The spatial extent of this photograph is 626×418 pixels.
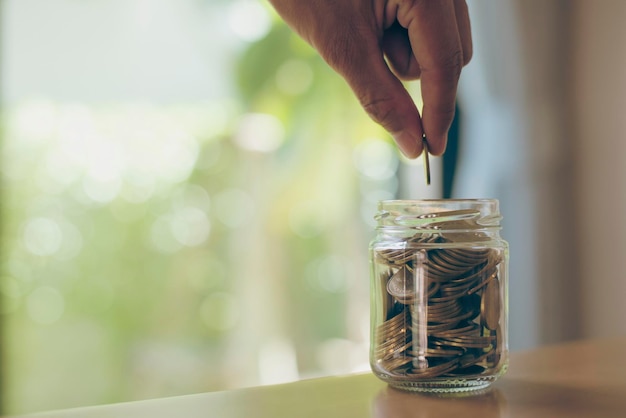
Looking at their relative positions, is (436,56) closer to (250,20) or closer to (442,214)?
(442,214)

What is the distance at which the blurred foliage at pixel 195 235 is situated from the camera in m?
2.43

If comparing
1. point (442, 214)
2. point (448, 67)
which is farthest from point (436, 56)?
point (442, 214)

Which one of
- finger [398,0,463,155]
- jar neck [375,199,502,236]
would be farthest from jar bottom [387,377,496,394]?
finger [398,0,463,155]

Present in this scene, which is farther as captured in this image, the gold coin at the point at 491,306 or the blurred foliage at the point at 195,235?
the blurred foliage at the point at 195,235

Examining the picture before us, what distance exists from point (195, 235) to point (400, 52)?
197 cm

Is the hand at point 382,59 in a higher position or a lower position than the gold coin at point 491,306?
higher

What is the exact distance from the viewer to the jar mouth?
69 cm

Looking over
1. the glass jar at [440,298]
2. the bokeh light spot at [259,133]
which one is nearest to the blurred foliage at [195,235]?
the bokeh light spot at [259,133]

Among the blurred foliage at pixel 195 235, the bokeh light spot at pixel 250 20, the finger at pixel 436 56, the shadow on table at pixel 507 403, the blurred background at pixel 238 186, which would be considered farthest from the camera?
the bokeh light spot at pixel 250 20

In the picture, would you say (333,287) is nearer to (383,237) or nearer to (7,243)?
(7,243)

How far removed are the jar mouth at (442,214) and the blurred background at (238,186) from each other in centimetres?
136

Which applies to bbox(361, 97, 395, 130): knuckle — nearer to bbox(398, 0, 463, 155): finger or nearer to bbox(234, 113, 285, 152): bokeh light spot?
bbox(398, 0, 463, 155): finger

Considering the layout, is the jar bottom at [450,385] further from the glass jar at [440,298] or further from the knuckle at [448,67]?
the knuckle at [448,67]

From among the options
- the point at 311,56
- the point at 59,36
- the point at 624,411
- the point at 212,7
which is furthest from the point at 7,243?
the point at 624,411
